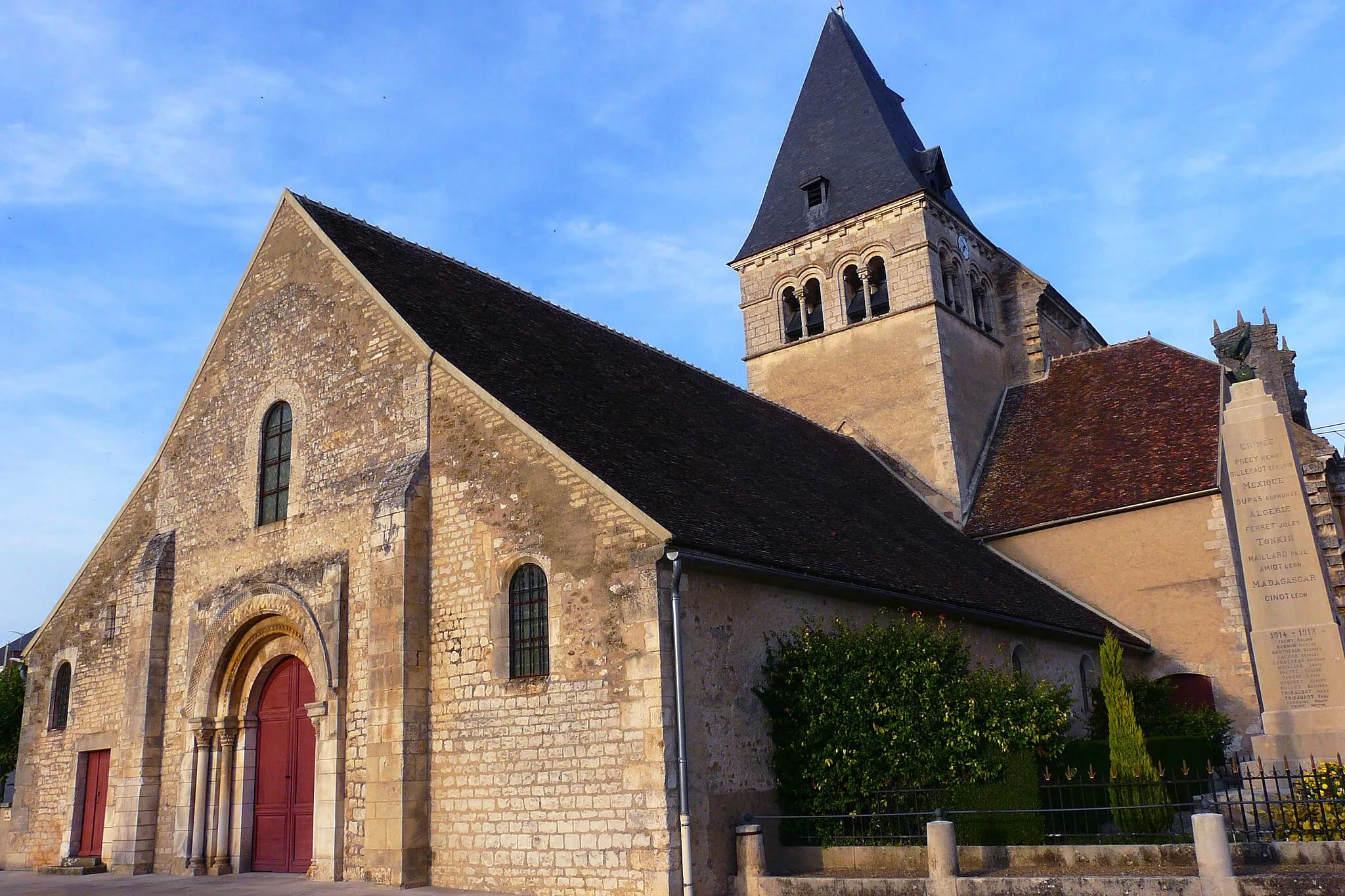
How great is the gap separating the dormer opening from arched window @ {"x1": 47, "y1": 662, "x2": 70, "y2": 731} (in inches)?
717

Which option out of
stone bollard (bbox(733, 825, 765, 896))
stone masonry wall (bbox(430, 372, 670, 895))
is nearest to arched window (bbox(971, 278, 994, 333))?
stone masonry wall (bbox(430, 372, 670, 895))

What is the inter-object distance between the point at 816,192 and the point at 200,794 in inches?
729

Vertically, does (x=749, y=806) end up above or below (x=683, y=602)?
below

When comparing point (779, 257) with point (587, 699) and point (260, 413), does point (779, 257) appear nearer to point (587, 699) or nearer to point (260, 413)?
point (260, 413)

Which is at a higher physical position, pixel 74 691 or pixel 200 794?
pixel 74 691

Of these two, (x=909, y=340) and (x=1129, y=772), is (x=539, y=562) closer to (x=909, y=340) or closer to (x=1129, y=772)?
(x=1129, y=772)

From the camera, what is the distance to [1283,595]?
1184 centimetres

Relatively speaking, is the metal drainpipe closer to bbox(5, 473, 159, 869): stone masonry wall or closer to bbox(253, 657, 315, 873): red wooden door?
bbox(253, 657, 315, 873): red wooden door

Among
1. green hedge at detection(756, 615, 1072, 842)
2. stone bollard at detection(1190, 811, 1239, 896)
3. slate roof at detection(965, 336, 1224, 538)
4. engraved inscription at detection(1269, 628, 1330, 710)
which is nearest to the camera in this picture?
stone bollard at detection(1190, 811, 1239, 896)

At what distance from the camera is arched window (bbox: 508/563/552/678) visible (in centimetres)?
1210

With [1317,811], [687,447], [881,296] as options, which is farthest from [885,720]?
[881,296]

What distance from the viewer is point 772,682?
12422 millimetres

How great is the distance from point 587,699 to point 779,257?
16395 millimetres

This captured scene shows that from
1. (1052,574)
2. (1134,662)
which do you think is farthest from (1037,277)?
(1134,662)
